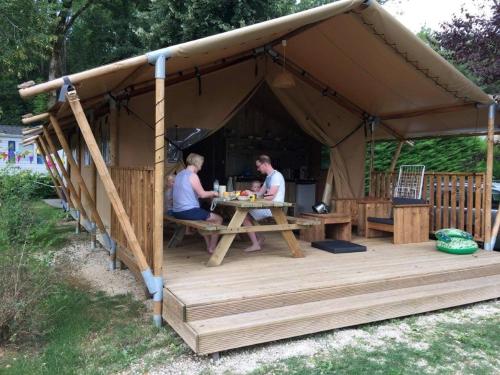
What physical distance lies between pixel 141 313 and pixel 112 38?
20.4 m

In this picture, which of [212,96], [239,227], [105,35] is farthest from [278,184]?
[105,35]

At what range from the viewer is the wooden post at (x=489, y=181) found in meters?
5.50

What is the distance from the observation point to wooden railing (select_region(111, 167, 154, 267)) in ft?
12.4

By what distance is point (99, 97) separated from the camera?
5238 millimetres

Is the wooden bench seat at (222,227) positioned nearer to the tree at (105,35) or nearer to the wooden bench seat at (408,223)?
the wooden bench seat at (408,223)

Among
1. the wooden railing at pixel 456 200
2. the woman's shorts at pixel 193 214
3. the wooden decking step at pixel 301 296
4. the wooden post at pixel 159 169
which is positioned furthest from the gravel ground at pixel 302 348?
the wooden railing at pixel 456 200

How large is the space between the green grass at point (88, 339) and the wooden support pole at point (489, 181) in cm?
419

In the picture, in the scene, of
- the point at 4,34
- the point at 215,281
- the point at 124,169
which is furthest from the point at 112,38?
the point at 215,281

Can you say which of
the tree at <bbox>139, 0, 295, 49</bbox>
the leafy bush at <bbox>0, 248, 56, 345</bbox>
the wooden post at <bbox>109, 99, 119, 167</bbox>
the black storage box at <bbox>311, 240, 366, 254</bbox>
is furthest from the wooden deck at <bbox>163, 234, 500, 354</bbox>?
the tree at <bbox>139, 0, 295, 49</bbox>

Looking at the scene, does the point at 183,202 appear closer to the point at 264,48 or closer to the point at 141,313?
the point at 141,313

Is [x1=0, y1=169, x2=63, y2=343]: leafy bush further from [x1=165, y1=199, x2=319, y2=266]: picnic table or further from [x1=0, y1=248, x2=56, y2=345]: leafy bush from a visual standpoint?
[x1=165, y1=199, x2=319, y2=266]: picnic table

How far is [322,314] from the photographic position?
338cm

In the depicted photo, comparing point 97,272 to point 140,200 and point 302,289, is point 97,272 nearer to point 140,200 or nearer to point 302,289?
point 140,200

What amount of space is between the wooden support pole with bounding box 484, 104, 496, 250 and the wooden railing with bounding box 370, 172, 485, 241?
0.31 feet
